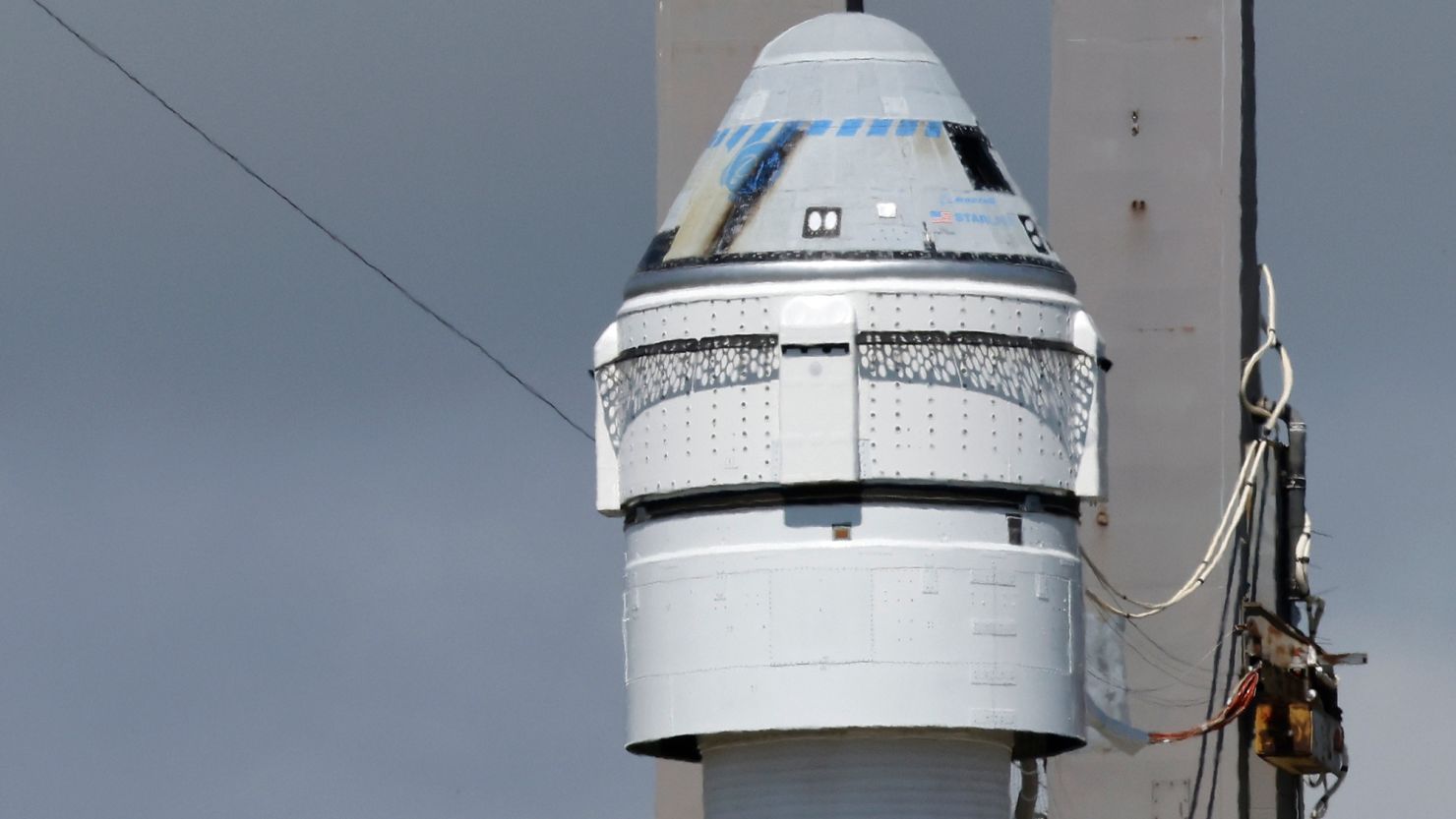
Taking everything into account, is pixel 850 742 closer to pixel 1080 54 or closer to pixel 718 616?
pixel 718 616

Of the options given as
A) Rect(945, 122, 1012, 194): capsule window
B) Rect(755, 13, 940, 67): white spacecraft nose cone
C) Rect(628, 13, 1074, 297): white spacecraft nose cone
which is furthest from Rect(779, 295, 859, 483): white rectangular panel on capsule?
Rect(755, 13, 940, 67): white spacecraft nose cone

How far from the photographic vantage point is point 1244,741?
4606cm

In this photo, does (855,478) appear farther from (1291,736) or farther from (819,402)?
(1291,736)

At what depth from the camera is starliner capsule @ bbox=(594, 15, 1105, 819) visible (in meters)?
35.5

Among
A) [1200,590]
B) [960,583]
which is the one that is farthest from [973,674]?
[1200,590]

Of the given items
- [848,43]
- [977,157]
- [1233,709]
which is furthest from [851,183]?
[1233,709]

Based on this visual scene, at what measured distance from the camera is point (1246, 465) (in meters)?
44.8

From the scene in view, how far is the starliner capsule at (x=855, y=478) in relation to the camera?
35469 mm

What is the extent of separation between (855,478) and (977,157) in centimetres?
352

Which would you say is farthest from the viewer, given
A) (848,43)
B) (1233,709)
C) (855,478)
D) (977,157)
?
(1233,709)

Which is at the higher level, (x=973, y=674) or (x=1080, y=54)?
(x=1080, y=54)

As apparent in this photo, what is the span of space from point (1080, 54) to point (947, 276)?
10.9m

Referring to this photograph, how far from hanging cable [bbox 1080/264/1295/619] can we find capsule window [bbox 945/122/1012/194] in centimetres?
678

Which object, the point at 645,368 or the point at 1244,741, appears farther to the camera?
the point at 1244,741
